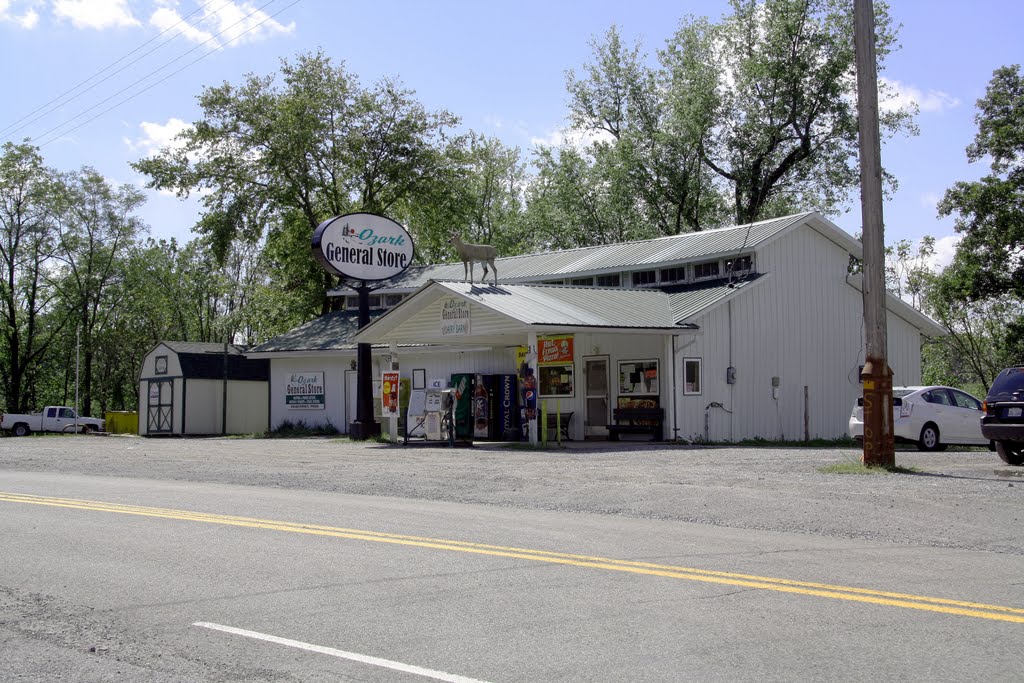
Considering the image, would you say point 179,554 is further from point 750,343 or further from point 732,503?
point 750,343

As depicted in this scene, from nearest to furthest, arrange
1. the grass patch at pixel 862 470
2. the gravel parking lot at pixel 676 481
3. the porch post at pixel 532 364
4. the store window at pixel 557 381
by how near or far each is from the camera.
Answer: the gravel parking lot at pixel 676 481 → the grass patch at pixel 862 470 → the porch post at pixel 532 364 → the store window at pixel 557 381

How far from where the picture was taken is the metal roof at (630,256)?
99.1ft

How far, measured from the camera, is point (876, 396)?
16922mm

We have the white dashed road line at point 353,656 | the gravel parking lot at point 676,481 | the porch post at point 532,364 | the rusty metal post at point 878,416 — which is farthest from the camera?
the porch post at point 532,364

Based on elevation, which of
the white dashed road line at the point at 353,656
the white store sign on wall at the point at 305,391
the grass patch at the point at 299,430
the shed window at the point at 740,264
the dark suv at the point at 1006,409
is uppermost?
the shed window at the point at 740,264

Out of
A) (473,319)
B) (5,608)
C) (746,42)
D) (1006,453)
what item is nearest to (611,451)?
(473,319)

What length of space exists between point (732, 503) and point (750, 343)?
52.7 ft

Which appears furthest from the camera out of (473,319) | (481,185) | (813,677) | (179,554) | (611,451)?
(481,185)

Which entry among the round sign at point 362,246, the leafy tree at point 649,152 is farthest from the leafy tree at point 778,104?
the round sign at point 362,246

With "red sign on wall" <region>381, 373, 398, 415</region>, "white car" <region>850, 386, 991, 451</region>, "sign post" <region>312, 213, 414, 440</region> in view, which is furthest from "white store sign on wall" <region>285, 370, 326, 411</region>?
"white car" <region>850, 386, 991, 451</region>

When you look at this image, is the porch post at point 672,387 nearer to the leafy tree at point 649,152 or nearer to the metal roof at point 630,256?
the metal roof at point 630,256

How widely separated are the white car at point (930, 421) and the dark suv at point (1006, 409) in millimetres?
5744

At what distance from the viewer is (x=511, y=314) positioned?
80.9 feet

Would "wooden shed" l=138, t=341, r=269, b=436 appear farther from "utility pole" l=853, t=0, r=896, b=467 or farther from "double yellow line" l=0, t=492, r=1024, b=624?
"utility pole" l=853, t=0, r=896, b=467
